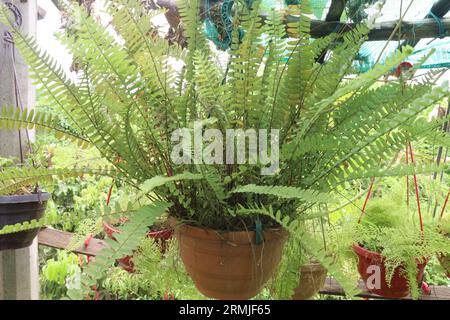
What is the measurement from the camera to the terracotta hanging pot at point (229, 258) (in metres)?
0.46

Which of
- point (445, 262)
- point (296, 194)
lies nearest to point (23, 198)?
point (296, 194)

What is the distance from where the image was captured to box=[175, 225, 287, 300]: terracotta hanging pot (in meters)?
0.46

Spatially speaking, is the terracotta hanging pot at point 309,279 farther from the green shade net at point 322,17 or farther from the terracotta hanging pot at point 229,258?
the green shade net at point 322,17

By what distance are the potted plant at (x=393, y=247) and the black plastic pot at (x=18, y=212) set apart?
0.63 m

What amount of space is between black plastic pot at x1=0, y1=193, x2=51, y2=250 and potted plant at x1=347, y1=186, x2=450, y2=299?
24.9 inches

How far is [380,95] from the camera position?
46 centimetres

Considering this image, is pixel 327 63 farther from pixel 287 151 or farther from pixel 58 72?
pixel 58 72

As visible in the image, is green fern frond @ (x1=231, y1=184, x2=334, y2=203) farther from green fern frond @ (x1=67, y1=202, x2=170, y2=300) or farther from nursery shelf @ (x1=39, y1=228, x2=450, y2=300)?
nursery shelf @ (x1=39, y1=228, x2=450, y2=300)

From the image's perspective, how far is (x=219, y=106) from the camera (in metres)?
0.45

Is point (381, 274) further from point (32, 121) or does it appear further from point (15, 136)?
point (15, 136)

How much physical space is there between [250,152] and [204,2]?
0.50 meters

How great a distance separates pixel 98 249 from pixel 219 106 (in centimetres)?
58

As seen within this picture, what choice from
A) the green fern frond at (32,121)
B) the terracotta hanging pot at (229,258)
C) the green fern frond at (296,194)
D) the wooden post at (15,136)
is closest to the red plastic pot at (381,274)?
the terracotta hanging pot at (229,258)
